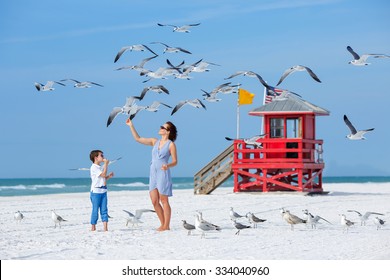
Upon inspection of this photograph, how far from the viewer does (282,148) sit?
30516 mm

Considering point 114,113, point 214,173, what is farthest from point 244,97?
point 114,113

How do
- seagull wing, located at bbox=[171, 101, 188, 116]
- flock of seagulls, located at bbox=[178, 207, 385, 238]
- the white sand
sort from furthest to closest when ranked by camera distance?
seagull wing, located at bbox=[171, 101, 188, 116] → flock of seagulls, located at bbox=[178, 207, 385, 238] → the white sand

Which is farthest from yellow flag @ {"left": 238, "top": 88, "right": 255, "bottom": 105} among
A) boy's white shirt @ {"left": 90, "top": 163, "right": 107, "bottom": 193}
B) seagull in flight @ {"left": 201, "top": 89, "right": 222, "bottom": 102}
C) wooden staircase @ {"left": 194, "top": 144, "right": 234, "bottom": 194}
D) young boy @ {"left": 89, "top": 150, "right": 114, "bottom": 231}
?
boy's white shirt @ {"left": 90, "top": 163, "right": 107, "bottom": 193}

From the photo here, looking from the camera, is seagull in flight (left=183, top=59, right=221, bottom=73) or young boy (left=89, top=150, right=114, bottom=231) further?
seagull in flight (left=183, top=59, right=221, bottom=73)

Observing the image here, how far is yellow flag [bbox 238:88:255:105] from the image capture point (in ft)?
117

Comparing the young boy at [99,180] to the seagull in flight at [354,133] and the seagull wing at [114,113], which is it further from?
the seagull in flight at [354,133]

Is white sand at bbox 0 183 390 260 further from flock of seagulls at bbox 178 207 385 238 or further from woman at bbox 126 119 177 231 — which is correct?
woman at bbox 126 119 177 231

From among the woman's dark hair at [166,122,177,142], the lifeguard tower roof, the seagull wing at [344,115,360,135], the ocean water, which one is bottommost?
the ocean water

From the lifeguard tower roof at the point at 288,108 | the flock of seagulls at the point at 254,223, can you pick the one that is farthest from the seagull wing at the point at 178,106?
the lifeguard tower roof at the point at 288,108

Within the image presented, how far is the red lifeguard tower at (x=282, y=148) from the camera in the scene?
30.3 m

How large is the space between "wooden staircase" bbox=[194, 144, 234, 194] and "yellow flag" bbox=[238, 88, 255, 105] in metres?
3.40

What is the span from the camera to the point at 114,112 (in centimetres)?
1888

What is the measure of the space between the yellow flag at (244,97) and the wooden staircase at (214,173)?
340 cm
